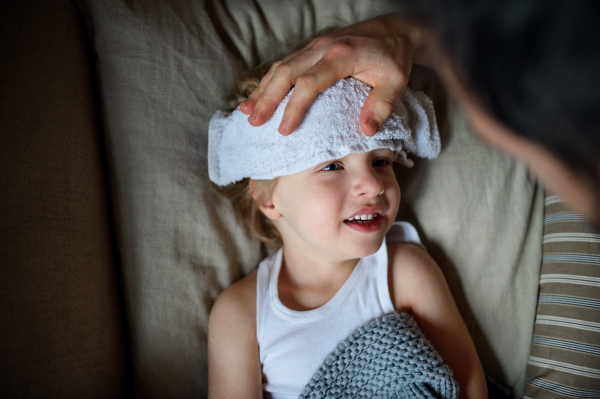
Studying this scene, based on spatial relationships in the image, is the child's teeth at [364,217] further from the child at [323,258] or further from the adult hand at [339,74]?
the adult hand at [339,74]

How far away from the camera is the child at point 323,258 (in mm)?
751

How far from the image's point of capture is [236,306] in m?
0.92

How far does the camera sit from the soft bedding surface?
90 centimetres

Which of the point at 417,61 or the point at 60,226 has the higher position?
the point at 417,61

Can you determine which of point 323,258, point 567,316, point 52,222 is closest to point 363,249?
point 323,258

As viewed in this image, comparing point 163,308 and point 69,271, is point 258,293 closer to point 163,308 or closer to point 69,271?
point 163,308

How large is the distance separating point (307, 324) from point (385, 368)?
211mm

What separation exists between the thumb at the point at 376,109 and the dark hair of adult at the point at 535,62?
0.45 meters

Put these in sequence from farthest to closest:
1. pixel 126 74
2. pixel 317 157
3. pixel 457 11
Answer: pixel 126 74, pixel 317 157, pixel 457 11

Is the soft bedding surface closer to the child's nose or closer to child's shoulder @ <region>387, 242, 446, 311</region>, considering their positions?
child's shoulder @ <region>387, 242, 446, 311</region>

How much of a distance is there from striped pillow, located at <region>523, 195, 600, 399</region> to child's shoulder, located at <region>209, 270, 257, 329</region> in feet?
2.40

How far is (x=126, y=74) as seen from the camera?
34.9 inches

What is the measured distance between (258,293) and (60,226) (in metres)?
0.48

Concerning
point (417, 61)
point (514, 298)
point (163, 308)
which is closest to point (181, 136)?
point (163, 308)
